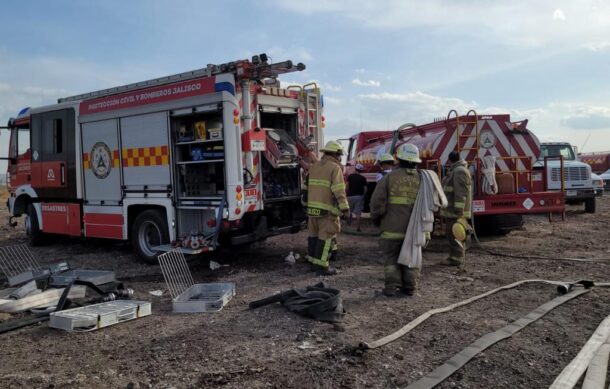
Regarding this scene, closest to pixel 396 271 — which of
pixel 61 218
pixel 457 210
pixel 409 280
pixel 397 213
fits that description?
pixel 409 280

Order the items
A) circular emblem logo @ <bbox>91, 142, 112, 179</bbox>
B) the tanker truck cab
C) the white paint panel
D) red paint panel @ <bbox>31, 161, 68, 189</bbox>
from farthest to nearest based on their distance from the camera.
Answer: the tanker truck cab
red paint panel @ <bbox>31, 161, 68, 189</bbox>
circular emblem logo @ <bbox>91, 142, 112, 179</bbox>
the white paint panel

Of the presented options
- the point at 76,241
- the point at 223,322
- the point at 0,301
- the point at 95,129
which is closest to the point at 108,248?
the point at 76,241

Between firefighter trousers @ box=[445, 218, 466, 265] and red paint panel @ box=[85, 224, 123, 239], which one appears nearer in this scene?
firefighter trousers @ box=[445, 218, 466, 265]

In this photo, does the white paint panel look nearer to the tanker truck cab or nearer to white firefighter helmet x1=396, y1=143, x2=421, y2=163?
white firefighter helmet x1=396, y1=143, x2=421, y2=163

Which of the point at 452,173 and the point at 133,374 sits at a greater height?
the point at 452,173

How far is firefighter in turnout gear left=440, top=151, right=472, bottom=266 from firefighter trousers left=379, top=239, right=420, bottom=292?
164 cm

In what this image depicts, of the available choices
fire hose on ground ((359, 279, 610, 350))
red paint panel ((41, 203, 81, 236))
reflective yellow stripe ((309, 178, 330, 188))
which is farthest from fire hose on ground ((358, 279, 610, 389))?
red paint panel ((41, 203, 81, 236))

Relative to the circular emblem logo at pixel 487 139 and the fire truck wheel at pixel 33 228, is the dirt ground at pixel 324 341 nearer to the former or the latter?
the circular emblem logo at pixel 487 139

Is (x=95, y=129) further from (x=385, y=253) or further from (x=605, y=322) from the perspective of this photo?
(x=605, y=322)

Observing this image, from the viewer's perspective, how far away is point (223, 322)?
4.97 metres

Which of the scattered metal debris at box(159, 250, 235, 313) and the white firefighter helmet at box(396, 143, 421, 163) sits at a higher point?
the white firefighter helmet at box(396, 143, 421, 163)

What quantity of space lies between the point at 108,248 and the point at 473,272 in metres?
7.01

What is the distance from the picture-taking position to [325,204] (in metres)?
6.94

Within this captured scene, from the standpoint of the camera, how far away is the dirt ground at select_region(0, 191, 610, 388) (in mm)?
3658
